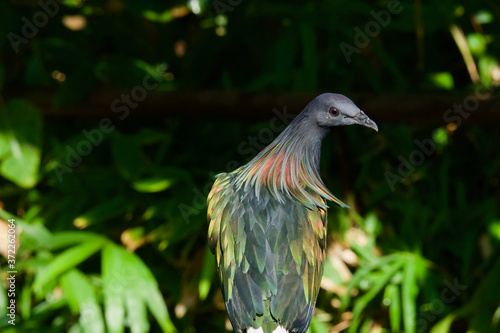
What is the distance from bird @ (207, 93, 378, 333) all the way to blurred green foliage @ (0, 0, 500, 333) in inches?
31.7

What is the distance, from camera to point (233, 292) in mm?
397

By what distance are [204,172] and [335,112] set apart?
3.33ft

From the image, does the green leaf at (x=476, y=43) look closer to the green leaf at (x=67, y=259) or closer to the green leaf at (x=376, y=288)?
the green leaf at (x=376, y=288)

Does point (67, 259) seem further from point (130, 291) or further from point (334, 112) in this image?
point (334, 112)

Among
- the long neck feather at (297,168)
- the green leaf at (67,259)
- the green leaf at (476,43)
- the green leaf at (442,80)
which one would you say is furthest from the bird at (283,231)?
the green leaf at (476,43)

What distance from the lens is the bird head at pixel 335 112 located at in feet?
1.22

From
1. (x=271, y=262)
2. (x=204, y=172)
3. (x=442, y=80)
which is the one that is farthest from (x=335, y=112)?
(x=442, y=80)

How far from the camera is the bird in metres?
0.38

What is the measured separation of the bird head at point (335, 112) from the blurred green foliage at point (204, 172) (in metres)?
0.83

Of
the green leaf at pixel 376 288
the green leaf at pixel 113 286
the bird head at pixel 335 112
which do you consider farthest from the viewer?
the green leaf at pixel 376 288
